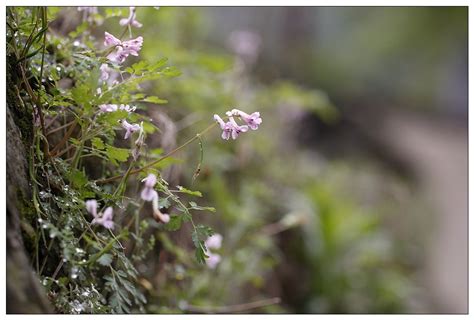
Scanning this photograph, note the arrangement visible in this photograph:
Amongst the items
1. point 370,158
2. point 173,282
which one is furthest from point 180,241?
point 370,158

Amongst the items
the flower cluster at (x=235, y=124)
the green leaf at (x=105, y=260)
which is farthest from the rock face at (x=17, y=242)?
the flower cluster at (x=235, y=124)

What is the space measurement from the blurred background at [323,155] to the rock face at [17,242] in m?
0.46

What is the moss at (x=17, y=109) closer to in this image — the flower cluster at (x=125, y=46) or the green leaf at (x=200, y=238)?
the flower cluster at (x=125, y=46)

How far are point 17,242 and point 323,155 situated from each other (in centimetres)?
413

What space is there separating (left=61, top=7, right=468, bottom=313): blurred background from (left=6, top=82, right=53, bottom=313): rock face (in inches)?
18.0

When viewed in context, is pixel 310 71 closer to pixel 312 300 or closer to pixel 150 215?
pixel 312 300

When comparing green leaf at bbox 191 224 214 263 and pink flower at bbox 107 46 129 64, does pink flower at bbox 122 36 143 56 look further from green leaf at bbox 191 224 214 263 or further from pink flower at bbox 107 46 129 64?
green leaf at bbox 191 224 214 263

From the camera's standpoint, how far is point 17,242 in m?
0.90

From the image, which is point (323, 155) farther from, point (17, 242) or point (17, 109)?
point (17, 242)

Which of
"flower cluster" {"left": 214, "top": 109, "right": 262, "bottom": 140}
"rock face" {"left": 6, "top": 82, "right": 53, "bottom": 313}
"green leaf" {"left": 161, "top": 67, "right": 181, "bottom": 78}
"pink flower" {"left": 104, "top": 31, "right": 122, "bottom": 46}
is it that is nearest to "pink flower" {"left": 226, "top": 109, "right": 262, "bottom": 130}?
"flower cluster" {"left": 214, "top": 109, "right": 262, "bottom": 140}

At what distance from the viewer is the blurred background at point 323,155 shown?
2.29 m

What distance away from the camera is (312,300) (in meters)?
2.88

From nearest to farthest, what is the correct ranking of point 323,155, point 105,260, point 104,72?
point 105,260, point 104,72, point 323,155

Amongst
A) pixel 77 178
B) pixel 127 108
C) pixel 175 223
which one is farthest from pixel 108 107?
pixel 175 223
